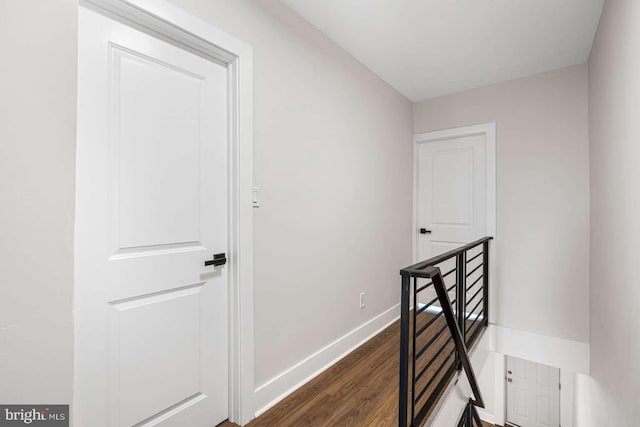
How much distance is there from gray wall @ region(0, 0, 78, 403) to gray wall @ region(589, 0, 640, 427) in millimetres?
2293

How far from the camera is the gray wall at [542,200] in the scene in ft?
8.95

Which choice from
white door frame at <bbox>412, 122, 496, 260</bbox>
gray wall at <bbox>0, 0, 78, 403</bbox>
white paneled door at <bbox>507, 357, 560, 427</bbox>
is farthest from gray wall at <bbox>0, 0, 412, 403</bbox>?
white paneled door at <bbox>507, 357, 560, 427</bbox>

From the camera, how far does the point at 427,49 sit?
97.9 inches

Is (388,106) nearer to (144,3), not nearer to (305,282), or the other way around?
(305,282)

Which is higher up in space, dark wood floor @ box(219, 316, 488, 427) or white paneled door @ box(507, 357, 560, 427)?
dark wood floor @ box(219, 316, 488, 427)

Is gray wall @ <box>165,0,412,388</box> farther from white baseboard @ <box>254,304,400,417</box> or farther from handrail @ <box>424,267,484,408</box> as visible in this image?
handrail @ <box>424,267,484,408</box>

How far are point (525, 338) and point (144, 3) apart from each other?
3.86 m

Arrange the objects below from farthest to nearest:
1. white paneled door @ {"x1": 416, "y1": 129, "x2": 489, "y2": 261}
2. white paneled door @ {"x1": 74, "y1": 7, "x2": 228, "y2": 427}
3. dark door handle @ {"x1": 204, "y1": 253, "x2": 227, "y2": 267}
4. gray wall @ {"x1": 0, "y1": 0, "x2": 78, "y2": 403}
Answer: white paneled door @ {"x1": 416, "y1": 129, "x2": 489, "y2": 261}, dark door handle @ {"x1": 204, "y1": 253, "x2": 227, "y2": 267}, white paneled door @ {"x1": 74, "y1": 7, "x2": 228, "y2": 427}, gray wall @ {"x1": 0, "y1": 0, "x2": 78, "y2": 403}

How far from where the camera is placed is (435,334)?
1.81m

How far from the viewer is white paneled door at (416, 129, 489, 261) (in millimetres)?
3275

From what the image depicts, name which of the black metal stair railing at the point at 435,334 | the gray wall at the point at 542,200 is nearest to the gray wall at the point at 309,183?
the black metal stair railing at the point at 435,334

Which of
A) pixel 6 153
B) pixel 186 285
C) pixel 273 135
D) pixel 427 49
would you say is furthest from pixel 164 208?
pixel 427 49

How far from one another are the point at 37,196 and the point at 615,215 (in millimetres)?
2772

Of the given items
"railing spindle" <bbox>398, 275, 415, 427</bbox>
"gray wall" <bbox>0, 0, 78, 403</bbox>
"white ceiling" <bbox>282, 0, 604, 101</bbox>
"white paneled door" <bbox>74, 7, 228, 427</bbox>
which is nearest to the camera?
"gray wall" <bbox>0, 0, 78, 403</bbox>
